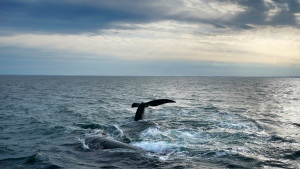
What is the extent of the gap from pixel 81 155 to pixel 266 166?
9.53 metres

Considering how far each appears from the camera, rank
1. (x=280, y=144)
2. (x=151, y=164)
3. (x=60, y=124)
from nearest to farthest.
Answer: (x=151, y=164)
(x=280, y=144)
(x=60, y=124)

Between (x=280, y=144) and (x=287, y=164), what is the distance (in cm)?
433

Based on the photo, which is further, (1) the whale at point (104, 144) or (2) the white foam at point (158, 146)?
(1) the whale at point (104, 144)

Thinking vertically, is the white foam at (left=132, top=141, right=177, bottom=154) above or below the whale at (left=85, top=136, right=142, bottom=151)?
below

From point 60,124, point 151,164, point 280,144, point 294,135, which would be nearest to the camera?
point 151,164

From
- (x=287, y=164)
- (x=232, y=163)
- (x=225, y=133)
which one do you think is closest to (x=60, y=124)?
(x=225, y=133)

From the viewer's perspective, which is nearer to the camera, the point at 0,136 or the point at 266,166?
the point at 266,166

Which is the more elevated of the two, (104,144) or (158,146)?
(104,144)

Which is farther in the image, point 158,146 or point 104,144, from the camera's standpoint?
point 158,146

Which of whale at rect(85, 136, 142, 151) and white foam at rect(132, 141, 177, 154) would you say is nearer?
white foam at rect(132, 141, 177, 154)

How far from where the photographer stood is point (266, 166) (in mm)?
13984

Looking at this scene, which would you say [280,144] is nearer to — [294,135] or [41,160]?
[294,135]

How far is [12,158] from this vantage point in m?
16.1

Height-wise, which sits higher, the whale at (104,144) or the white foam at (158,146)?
the whale at (104,144)
